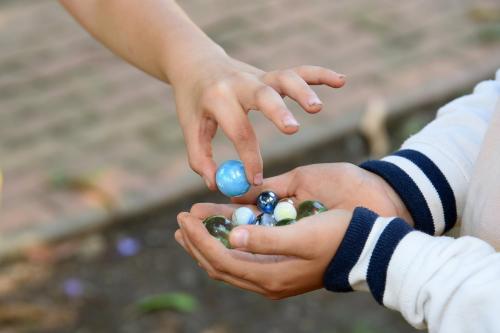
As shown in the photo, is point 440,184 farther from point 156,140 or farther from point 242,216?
point 156,140

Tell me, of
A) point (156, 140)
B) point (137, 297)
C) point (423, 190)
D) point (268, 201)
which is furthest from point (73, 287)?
point (423, 190)

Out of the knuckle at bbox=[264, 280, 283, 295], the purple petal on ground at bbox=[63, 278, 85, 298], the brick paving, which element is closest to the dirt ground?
the purple petal on ground at bbox=[63, 278, 85, 298]

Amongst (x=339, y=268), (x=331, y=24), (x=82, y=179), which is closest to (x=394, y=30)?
(x=331, y=24)

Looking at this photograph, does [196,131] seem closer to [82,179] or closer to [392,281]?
[392,281]

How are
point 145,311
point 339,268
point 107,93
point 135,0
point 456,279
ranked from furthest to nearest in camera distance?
point 107,93 < point 145,311 < point 135,0 < point 339,268 < point 456,279

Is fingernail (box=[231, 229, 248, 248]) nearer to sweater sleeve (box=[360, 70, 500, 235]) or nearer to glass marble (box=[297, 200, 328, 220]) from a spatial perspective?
glass marble (box=[297, 200, 328, 220])

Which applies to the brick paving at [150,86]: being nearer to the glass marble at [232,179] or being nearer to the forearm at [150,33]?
the forearm at [150,33]

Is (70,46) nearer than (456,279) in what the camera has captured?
No
